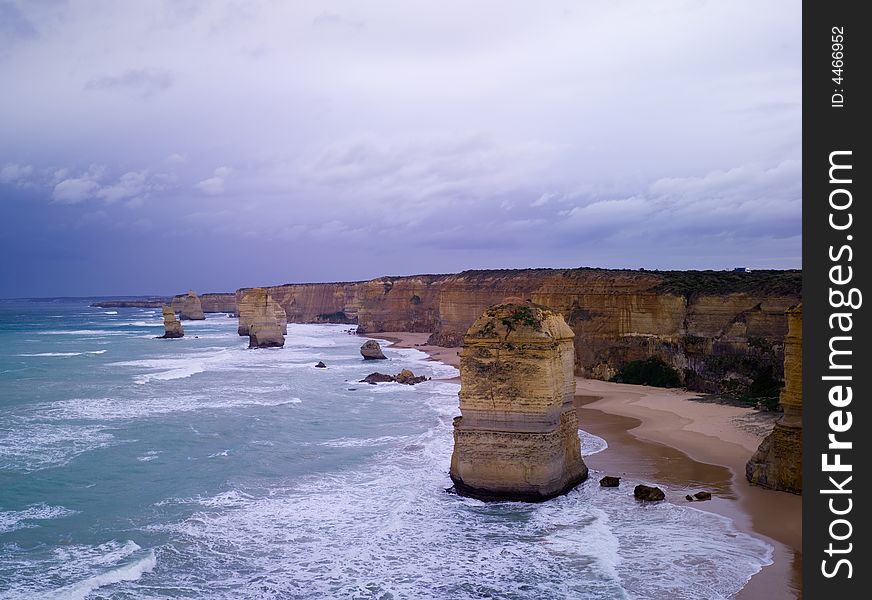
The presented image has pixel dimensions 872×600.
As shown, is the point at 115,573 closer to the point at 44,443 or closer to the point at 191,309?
the point at 44,443

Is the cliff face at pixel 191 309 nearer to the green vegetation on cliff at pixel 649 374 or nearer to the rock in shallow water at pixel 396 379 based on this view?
the rock in shallow water at pixel 396 379

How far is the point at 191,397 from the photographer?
29.0 metres

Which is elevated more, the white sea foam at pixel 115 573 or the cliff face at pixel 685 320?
the cliff face at pixel 685 320

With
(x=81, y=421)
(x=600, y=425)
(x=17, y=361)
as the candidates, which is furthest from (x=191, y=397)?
(x=17, y=361)

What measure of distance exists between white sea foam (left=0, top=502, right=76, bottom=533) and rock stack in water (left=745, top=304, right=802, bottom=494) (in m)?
14.3

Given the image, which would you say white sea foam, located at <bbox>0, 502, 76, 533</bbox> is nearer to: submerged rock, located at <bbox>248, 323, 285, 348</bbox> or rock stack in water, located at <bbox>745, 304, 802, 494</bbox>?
rock stack in water, located at <bbox>745, 304, 802, 494</bbox>

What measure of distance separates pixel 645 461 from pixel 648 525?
4.90 metres

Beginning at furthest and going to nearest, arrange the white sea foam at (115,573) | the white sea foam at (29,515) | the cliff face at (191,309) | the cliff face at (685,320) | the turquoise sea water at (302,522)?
the cliff face at (191,309), the cliff face at (685,320), the white sea foam at (29,515), the turquoise sea water at (302,522), the white sea foam at (115,573)

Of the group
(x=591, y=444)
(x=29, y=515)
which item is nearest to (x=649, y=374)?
(x=591, y=444)

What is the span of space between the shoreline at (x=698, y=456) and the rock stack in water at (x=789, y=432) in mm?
337

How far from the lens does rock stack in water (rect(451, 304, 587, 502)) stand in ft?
45.2

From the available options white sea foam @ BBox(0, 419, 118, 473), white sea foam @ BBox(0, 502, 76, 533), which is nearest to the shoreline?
white sea foam @ BBox(0, 502, 76, 533)

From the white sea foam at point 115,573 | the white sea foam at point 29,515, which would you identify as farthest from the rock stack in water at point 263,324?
the white sea foam at point 115,573

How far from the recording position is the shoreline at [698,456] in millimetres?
11211
